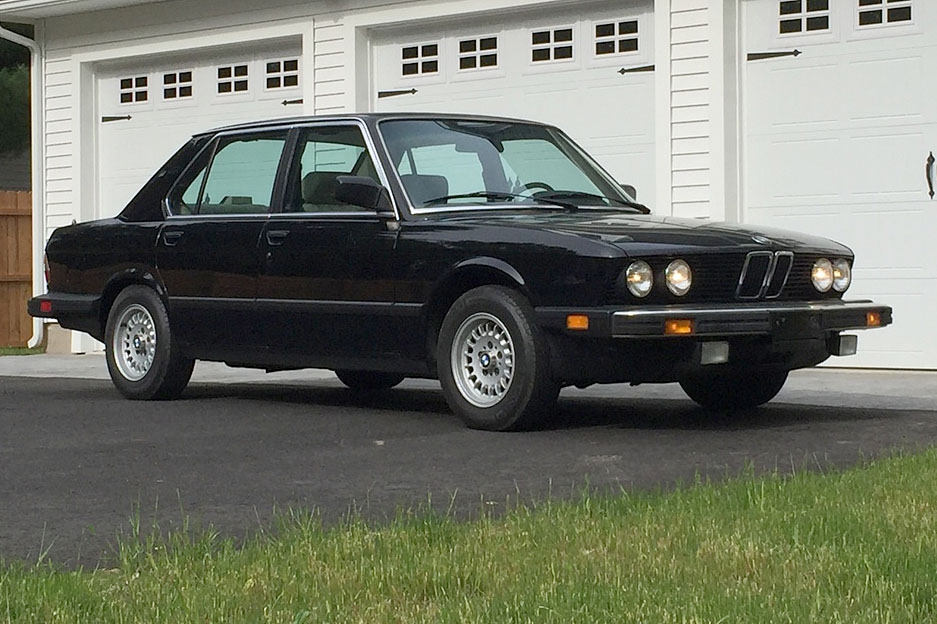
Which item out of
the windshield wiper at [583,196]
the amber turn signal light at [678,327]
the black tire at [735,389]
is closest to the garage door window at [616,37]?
the windshield wiper at [583,196]

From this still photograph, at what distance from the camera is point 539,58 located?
46.7 ft

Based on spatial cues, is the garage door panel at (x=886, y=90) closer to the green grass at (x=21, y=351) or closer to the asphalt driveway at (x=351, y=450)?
the asphalt driveway at (x=351, y=450)

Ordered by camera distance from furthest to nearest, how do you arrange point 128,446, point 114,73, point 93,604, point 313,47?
point 114,73
point 313,47
point 128,446
point 93,604

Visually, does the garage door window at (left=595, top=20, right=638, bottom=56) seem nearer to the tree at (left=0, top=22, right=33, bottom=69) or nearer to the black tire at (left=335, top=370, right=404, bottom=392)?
the black tire at (left=335, top=370, right=404, bottom=392)

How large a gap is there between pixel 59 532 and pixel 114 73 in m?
13.2

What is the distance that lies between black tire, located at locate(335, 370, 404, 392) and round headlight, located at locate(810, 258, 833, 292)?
3.05m

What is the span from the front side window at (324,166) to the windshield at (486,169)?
0.18 metres

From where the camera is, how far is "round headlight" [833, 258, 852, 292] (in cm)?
834

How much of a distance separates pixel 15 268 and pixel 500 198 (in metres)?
11.5

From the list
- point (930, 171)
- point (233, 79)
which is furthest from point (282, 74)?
point (930, 171)

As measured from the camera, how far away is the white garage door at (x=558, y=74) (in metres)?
13.7

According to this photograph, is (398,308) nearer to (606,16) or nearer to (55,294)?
(55,294)

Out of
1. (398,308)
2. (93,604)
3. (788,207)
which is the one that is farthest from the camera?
(788,207)

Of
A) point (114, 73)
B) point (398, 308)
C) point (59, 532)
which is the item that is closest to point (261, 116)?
point (114, 73)
